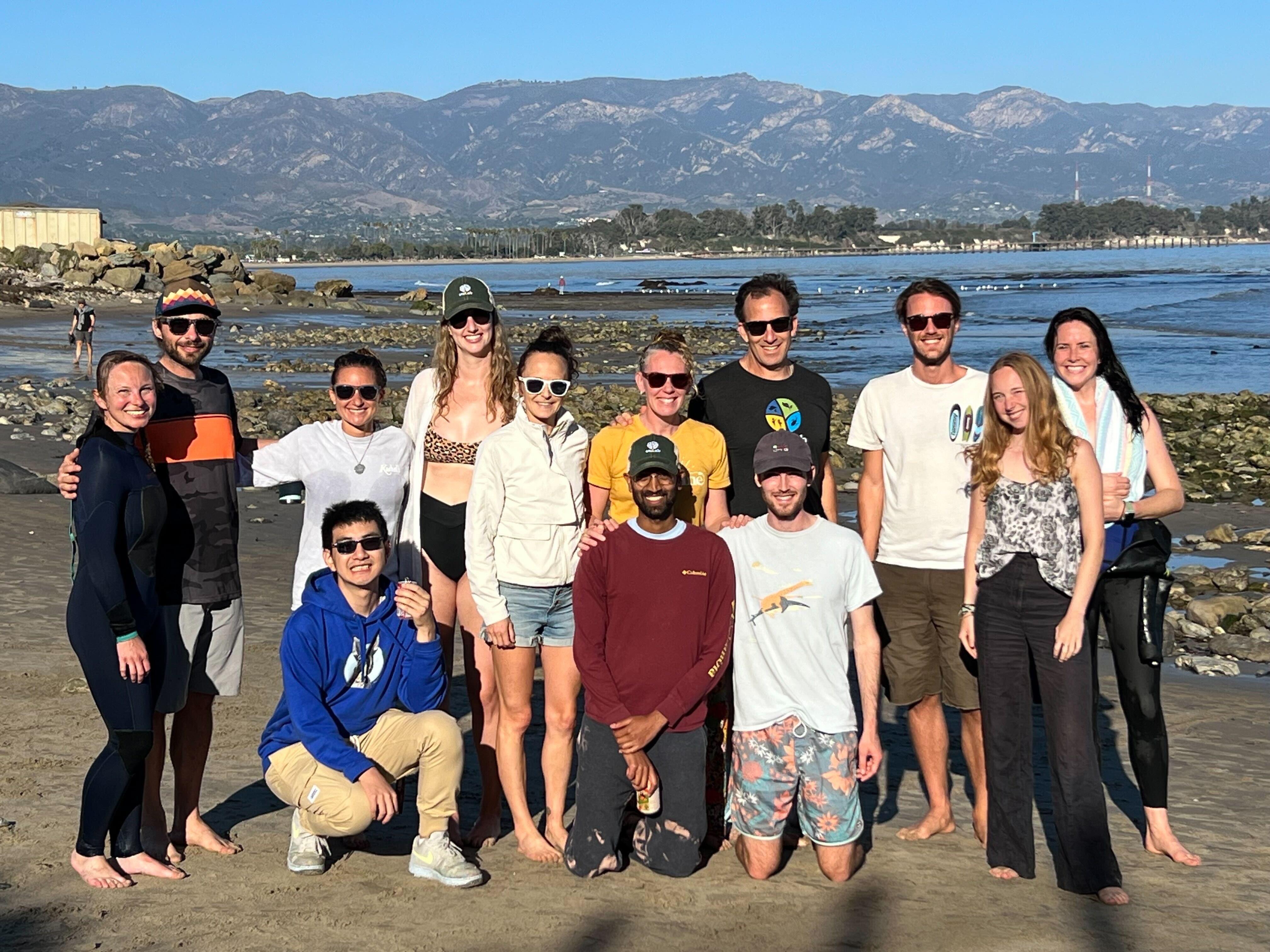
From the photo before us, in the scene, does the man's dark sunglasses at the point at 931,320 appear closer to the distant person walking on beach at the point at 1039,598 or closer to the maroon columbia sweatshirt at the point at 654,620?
the distant person walking on beach at the point at 1039,598

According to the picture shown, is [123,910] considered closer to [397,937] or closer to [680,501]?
[397,937]

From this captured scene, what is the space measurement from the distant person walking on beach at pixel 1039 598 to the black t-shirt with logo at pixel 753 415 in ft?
2.39

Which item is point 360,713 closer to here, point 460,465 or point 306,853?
point 306,853

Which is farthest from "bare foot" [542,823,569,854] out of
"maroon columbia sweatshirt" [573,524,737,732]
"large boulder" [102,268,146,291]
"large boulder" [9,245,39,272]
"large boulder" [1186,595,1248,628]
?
"large boulder" [9,245,39,272]

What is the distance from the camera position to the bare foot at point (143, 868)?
16.5 ft

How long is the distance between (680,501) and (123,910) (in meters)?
2.49

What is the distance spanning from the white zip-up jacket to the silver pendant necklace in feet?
1.44

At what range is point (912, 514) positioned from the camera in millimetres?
5559

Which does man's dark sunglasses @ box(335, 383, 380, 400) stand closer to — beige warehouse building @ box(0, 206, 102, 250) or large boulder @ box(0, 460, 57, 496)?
large boulder @ box(0, 460, 57, 496)

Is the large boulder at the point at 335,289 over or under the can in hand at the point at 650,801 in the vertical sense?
over

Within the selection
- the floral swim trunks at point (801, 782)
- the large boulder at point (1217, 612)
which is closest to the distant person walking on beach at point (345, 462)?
the floral swim trunks at point (801, 782)

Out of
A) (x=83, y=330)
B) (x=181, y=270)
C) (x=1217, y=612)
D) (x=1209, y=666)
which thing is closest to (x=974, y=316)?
(x=181, y=270)

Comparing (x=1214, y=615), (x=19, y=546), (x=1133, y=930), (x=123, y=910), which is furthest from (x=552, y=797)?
(x=19, y=546)

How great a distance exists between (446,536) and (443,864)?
4.22ft
